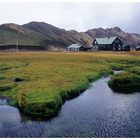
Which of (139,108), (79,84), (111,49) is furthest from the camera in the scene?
(111,49)

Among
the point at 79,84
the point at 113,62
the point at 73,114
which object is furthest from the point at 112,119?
the point at 113,62

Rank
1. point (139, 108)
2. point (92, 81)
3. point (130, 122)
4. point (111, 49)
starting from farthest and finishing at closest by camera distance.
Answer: point (111, 49) < point (92, 81) < point (139, 108) < point (130, 122)

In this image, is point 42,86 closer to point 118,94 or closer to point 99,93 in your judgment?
point 99,93

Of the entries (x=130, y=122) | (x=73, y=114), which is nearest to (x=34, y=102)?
(x=73, y=114)

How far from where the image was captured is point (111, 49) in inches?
7736

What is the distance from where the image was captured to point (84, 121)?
38938 mm

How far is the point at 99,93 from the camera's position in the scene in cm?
5734

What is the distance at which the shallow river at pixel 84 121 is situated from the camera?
113 feet

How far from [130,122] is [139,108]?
7916mm

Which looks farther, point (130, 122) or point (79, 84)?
point (79, 84)

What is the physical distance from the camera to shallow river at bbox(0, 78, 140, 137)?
3459 cm

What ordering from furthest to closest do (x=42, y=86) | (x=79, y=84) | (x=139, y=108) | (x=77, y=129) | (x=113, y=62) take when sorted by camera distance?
(x=113, y=62), (x=79, y=84), (x=42, y=86), (x=139, y=108), (x=77, y=129)

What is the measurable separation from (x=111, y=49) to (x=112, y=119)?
159m

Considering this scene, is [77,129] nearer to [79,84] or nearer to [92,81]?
[79,84]
